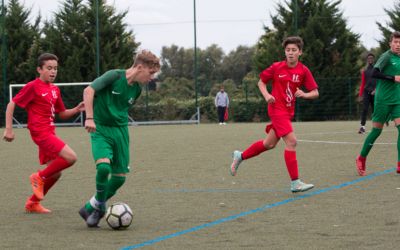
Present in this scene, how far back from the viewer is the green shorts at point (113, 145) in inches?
273

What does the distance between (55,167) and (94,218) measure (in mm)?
1320

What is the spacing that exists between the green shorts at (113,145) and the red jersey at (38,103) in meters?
1.36

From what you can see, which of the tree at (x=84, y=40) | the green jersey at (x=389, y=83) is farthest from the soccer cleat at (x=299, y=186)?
the tree at (x=84, y=40)

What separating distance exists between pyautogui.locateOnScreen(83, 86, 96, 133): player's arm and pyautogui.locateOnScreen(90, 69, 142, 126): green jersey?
0.10m

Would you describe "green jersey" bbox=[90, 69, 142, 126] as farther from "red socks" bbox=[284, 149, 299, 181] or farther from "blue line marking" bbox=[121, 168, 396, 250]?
"red socks" bbox=[284, 149, 299, 181]

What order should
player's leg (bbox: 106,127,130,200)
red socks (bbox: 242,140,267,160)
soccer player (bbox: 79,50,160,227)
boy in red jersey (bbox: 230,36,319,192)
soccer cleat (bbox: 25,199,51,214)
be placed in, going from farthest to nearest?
red socks (bbox: 242,140,267,160)
boy in red jersey (bbox: 230,36,319,192)
soccer cleat (bbox: 25,199,51,214)
player's leg (bbox: 106,127,130,200)
soccer player (bbox: 79,50,160,227)

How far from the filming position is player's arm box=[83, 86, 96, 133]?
6727 millimetres

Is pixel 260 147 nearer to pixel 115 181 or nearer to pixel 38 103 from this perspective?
pixel 38 103

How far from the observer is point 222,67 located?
3364 inches

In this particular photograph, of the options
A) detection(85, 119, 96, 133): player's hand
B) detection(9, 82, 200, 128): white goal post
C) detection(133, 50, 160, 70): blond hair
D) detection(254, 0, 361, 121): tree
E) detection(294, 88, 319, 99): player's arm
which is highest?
detection(254, 0, 361, 121): tree

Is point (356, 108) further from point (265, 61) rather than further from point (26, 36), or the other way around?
point (26, 36)

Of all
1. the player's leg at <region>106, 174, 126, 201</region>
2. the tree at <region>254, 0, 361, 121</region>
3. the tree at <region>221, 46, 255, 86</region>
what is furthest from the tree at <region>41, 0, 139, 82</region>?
the tree at <region>221, 46, 255, 86</region>

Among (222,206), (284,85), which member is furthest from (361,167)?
(222,206)

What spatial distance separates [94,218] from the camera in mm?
7004
